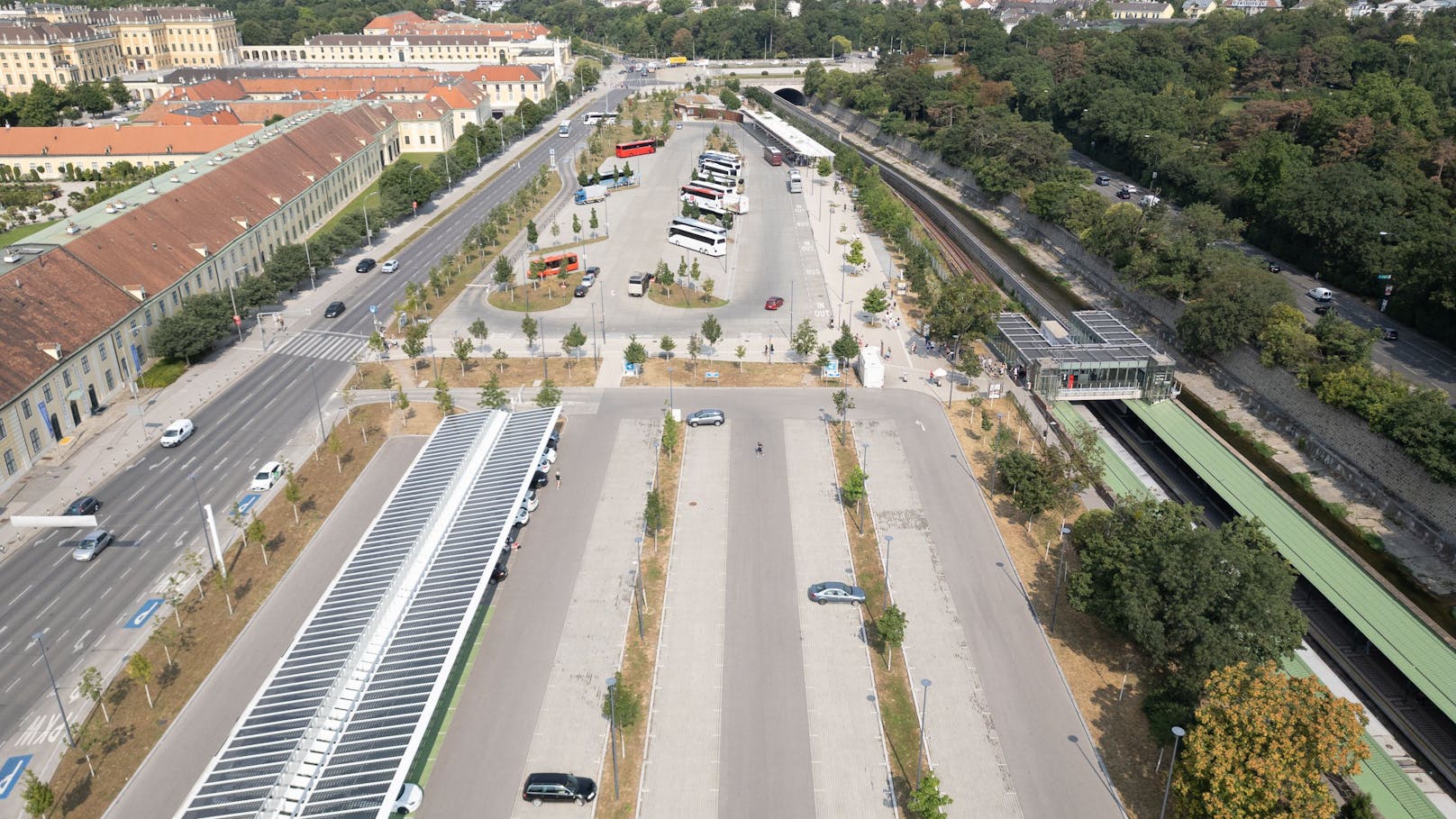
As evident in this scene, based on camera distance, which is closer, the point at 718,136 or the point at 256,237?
the point at 256,237

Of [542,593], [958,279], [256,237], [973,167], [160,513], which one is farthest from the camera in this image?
Answer: [973,167]

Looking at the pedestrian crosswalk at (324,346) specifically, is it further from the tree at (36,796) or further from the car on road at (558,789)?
the car on road at (558,789)

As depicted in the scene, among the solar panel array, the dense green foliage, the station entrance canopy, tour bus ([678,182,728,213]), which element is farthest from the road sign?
tour bus ([678,182,728,213])

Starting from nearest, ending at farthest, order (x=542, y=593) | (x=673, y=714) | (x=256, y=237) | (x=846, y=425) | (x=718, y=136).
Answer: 1. (x=673, y=714)
2. (x=542, y=593)
3. (x=846, y=425)
4. (x=256, y=237)
5. (x=718, y=136)

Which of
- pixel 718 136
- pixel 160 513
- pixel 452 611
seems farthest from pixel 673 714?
pixel 718 136

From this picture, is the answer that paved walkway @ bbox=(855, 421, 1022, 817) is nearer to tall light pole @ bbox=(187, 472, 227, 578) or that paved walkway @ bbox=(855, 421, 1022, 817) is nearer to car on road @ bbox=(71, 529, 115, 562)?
tall light pole @ bbox=(187, 472, 227, 578)

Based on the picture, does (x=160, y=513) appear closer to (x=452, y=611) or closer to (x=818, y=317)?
(x=452, y=611)

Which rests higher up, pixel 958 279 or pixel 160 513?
pixel 958 279
